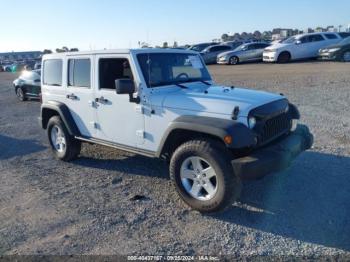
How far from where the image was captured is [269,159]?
4098 mm

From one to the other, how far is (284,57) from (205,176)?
21.9 meters

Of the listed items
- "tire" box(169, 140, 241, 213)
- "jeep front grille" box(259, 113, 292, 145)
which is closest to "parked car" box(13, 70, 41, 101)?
"tire" box(169, 140, 241, 213)

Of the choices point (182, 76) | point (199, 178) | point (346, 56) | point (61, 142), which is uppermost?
point (346, 56)

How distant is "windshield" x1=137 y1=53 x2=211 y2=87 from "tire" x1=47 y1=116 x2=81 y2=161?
2.17m

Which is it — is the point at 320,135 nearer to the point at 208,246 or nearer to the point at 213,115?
the point at 213,115

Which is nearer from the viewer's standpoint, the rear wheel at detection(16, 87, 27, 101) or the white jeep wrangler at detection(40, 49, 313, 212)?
the white jeep wrangler at detection(40, 49, 313, 212)

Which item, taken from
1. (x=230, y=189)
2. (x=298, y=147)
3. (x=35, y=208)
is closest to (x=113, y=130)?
(x=35, y=208)

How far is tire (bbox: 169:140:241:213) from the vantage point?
13.6 ft

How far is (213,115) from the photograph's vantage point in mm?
4305

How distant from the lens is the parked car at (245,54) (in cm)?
2754

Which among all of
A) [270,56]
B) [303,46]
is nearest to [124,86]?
[270,56]

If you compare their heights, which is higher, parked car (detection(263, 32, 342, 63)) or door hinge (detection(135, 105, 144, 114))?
parked car (detection(263, 32, 342, 63))

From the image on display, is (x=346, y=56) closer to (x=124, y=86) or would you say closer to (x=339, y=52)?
(x=339, y=52)

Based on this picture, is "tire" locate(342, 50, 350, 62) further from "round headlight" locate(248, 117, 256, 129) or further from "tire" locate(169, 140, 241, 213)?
"tire" locate(169, 140, 241, 213)
